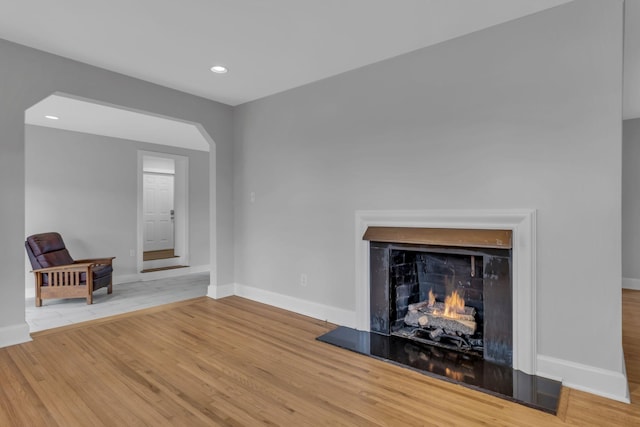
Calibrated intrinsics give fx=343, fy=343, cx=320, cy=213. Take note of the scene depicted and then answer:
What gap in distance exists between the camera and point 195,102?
4102mm

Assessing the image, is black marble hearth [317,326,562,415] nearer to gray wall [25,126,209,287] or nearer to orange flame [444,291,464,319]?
orange flame [444,291,464,319]

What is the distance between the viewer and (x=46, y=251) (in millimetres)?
4461

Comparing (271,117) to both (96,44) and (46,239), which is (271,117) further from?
(46,239)

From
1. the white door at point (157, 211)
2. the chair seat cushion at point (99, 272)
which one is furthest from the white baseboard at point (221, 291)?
the white door at point (157, 211)

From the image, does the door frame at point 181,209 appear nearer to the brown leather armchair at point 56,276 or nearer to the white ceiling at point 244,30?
the brown leather armchair at point 56,276

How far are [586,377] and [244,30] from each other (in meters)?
3.30

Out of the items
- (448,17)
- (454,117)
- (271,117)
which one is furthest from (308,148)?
(448,17)

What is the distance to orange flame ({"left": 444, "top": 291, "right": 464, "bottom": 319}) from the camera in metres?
2.79

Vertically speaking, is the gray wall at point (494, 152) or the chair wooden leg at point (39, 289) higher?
the gray wall at point (494, 152)

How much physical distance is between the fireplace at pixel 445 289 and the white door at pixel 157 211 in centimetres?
587

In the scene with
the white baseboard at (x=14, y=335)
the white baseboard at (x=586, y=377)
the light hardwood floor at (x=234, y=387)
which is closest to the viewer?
the light hardwood floor at (x=234, y=387)

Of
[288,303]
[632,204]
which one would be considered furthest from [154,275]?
[632,204]

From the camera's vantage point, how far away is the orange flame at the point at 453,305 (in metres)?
2.79

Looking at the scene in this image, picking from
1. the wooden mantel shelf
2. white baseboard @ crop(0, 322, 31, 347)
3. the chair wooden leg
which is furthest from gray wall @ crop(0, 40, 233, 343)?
the wooden mantel shelf
